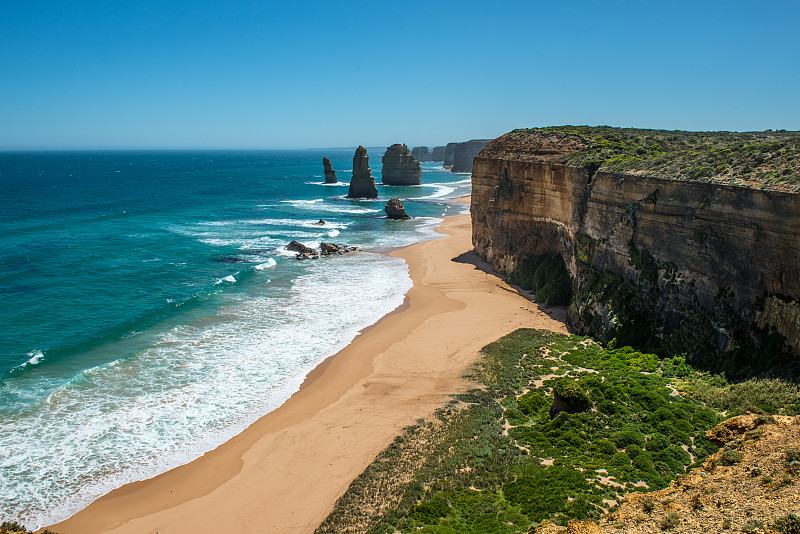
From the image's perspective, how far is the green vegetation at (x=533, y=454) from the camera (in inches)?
465

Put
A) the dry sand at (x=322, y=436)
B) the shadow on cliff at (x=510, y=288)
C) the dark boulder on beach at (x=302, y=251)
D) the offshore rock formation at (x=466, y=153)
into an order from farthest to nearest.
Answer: the offshore rock formation at (x=466, y=153), the dark boulder on beach at (x=302, y=251), the shadow on cliff at (x=510, y=288), the dry sand at (x=322, y=436)

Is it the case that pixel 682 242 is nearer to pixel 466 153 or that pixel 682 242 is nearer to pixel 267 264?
pixel 267 264

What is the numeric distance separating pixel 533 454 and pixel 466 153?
137765 millimetres

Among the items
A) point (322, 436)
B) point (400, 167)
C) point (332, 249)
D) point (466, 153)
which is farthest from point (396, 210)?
point (466, 153)

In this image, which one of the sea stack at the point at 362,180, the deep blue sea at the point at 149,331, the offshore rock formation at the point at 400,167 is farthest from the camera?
the offshore rock formation at the point at 400,167

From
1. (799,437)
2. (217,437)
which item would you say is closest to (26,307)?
(217,437)

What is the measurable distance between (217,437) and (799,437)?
1633 centimetres

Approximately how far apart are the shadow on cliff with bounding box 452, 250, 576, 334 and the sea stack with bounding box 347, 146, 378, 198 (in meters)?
45.6

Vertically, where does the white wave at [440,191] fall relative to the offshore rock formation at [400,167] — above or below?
below

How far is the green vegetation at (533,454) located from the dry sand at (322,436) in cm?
126

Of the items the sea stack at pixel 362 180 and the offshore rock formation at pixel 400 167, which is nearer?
the sea stack at pixel 362 180

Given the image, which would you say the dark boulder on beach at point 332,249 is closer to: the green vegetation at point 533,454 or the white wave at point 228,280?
the white wave at point 228,280

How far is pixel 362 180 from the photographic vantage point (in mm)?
84750

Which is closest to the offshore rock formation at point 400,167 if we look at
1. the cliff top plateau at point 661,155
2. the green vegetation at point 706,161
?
the cliff top plateau at point 661,155
